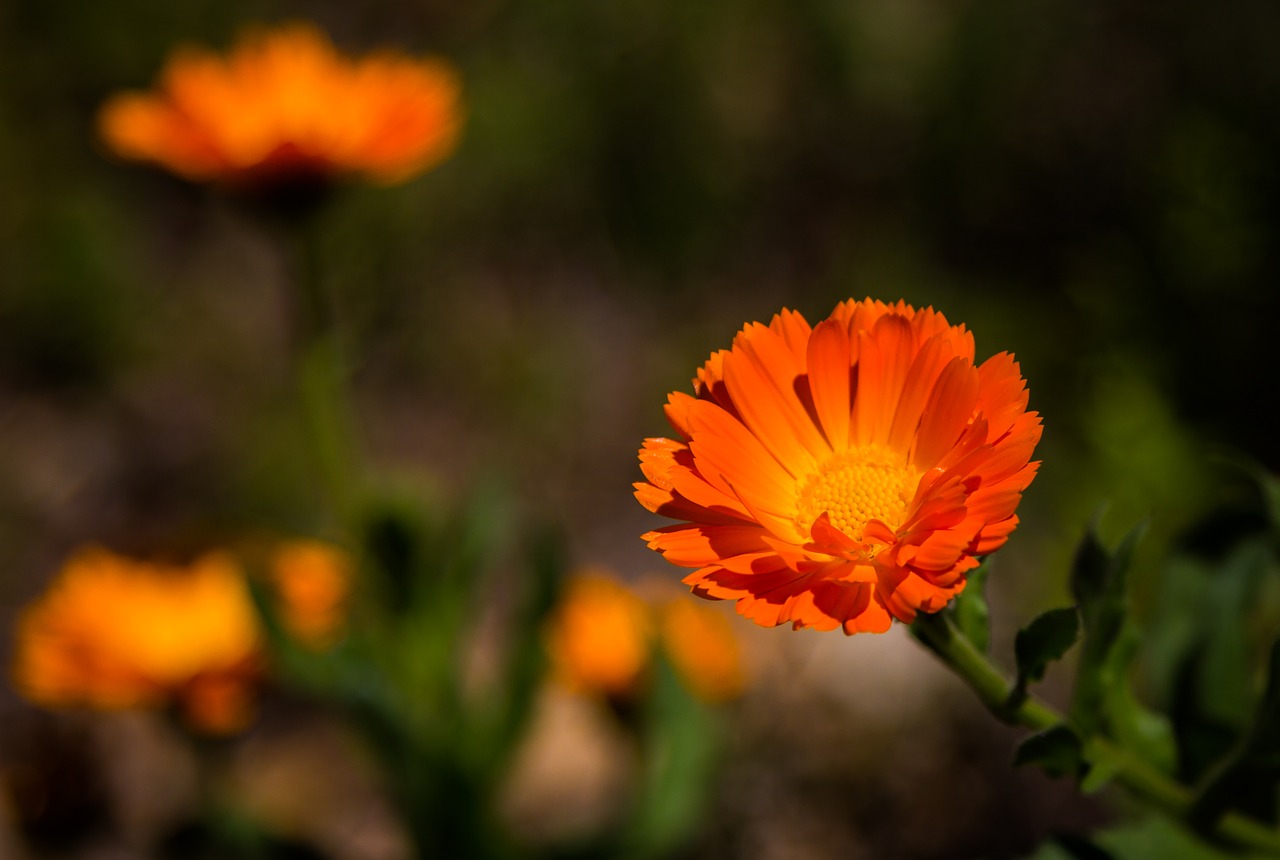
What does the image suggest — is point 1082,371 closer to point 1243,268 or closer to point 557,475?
point 1243,268

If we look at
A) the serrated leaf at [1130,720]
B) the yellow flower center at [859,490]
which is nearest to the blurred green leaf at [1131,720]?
the serrated leaf at [1130,720]

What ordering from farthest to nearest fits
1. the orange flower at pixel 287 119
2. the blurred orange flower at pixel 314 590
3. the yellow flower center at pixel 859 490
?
the blurred orange flower at pixel 314 590, the orange flower at pixel 287 119, the yellow flower center at pixel 859 490

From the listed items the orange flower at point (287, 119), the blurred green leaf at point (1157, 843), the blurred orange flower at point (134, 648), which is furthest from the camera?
the blurred orange flower at point (134, 648)

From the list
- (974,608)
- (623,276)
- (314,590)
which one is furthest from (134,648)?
(623,276)

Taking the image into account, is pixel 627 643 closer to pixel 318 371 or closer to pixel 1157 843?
pixel 318 371

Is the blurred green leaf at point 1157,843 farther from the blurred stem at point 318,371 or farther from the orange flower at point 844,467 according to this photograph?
the blurred stem at point 318,371

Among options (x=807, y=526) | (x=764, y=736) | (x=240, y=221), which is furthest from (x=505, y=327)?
(x=807, y=526)

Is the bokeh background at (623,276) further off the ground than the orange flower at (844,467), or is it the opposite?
the bokeh background at (623,276)
